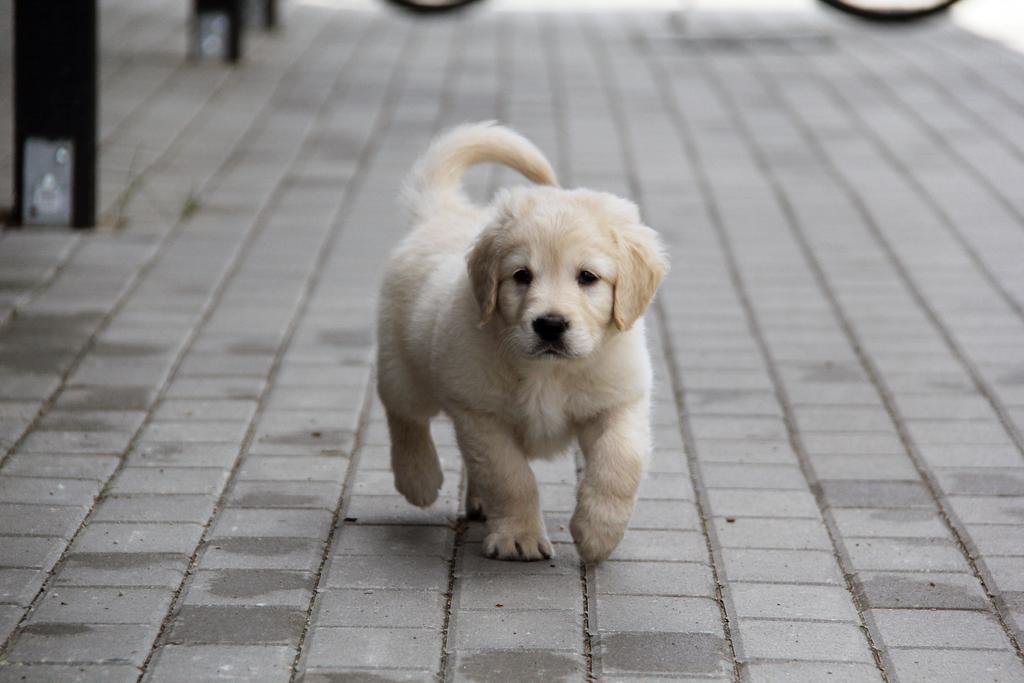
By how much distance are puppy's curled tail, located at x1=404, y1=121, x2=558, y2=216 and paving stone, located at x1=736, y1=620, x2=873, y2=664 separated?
137 cm

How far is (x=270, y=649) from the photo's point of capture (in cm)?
338

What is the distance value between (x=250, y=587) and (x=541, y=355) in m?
0.85

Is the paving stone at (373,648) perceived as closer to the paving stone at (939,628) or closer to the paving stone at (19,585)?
the paving stone at (19,585)

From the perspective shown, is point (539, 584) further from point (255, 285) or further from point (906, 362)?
point (255, 285)

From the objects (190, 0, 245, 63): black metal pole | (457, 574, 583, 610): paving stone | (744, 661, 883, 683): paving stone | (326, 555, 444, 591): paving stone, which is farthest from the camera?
(190, 0, 245, 63): black metal pole

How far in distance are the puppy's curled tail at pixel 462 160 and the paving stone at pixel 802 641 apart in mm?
1370

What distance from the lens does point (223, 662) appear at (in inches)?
130

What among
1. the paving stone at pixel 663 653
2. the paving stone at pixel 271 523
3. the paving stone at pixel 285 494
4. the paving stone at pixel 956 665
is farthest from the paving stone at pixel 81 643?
the paving stone at pixel 956 665

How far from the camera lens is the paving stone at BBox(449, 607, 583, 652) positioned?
11.3ft

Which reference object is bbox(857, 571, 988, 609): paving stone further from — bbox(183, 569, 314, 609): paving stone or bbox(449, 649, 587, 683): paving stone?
bbox(183, 569, 314, 609): paving stone

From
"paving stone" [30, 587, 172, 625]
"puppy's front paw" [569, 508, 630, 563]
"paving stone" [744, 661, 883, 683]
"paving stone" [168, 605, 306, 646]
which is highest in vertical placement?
"paving stone" [744, 661, 883, 683]

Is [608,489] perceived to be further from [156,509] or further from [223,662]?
[156,509]

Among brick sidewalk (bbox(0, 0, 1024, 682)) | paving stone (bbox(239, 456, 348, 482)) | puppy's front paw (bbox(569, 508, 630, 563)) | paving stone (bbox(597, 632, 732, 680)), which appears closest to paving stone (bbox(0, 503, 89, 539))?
brick sidewalk (bbox(0, 0, 1024, 682))

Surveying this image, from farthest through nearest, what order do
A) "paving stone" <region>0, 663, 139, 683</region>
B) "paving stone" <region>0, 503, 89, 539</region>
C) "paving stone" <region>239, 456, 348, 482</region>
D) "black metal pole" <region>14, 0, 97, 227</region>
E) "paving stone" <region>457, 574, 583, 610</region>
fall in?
"black metal pole" <region>14, 0, 97, 227</region>, "paving stone" <region>239, 456, 348, 482</region>, "paving stone" <region>0, 503, 89, 539</region>, "paving stone" <region>457, 574, 583, 610</region>, "paving stone" <region>0, 663, 139, 683</region>
